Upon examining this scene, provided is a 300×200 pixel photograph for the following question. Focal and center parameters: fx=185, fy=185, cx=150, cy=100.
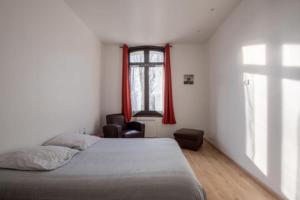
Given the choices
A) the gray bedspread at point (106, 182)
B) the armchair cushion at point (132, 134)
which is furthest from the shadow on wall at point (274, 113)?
the armchair cushion at point (132, 134)

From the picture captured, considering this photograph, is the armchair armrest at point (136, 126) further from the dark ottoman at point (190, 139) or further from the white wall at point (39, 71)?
the white wall at point (39, 71)

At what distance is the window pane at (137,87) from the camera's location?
5625 millimetres

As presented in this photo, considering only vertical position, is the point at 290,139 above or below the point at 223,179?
above

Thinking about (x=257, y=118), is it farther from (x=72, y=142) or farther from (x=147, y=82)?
(x=147, y=82)

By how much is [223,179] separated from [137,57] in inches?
161

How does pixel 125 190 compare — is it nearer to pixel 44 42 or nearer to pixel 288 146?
pixel 288 146

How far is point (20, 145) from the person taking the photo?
214cm

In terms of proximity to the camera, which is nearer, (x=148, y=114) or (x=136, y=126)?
(x=136, y=126)

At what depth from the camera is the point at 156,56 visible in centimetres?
566

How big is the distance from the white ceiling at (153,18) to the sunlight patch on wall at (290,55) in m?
1.51

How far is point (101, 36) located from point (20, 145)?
3.51 metres

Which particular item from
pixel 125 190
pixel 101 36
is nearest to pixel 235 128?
pixel 125 190

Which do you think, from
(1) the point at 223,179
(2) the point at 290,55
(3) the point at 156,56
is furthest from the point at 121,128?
(2) the point at 290,55

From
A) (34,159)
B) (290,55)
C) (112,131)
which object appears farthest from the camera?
(112,131)
